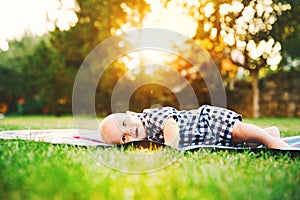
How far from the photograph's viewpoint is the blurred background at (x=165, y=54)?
7195mm

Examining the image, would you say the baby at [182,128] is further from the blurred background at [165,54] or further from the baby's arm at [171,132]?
the blurred background at [165,54]

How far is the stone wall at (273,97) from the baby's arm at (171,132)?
8.06 metres

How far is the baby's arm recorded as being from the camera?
7.84 ft

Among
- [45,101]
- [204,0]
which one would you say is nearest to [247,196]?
[204,0]

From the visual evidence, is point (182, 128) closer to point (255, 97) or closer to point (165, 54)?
point (165, 54)

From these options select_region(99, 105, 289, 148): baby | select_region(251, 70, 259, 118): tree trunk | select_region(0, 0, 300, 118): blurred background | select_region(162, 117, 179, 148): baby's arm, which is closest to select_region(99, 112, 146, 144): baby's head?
select_region(99, 105, 289, 148): baby

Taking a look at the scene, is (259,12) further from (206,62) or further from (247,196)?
(247,196)

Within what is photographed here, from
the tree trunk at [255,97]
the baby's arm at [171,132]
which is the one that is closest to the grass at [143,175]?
the baby's arm at [171,132]

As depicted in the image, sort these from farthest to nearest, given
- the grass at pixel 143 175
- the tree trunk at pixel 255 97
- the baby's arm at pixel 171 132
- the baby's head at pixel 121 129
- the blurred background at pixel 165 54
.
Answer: the tree trunk at pixel 255 97 → the blurred background at pixel 165 54 → the baby's head at pixel 121 129 → the baby's arm at pixel 171 132 → the grass at pixel 143 175

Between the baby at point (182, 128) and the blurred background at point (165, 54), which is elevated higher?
the blurred background at point (165, 54)

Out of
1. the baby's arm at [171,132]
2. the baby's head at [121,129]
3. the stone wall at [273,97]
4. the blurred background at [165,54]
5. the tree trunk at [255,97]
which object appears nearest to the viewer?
the baby's arm at [171,132]

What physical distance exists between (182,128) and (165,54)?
643cm

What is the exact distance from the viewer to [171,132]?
2434mm

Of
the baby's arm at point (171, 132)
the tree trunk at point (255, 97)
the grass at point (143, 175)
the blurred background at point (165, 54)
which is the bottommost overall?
the grass at point (143, 175)
